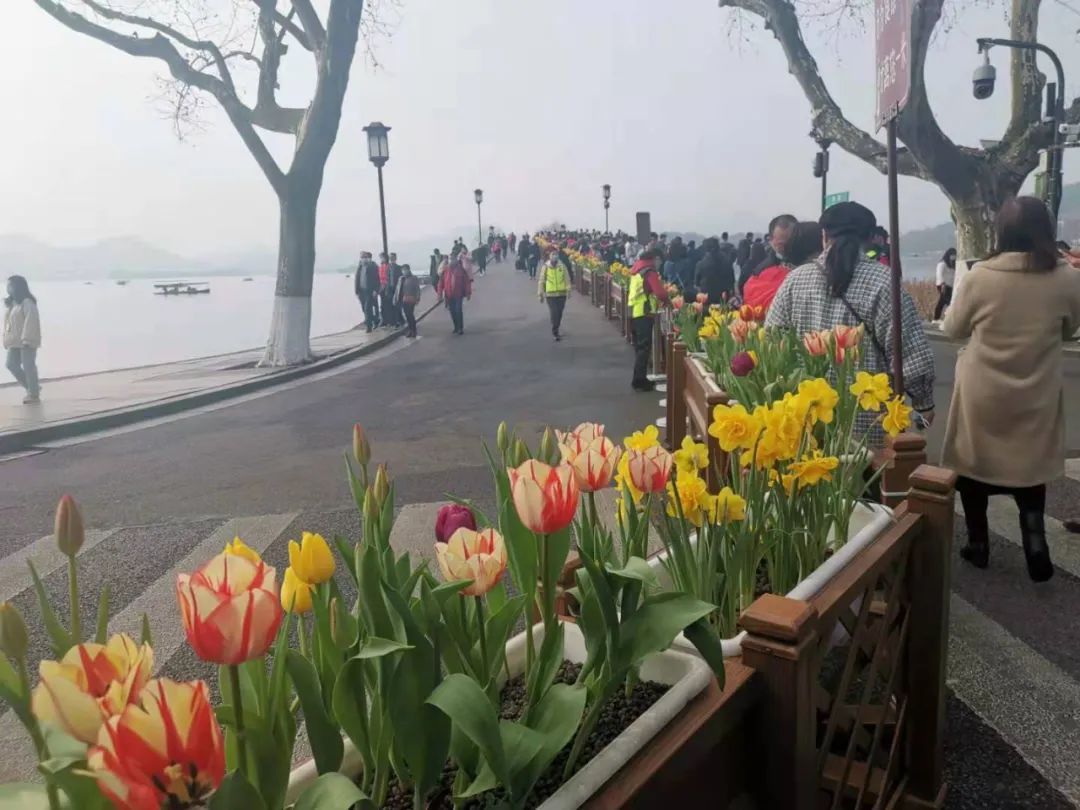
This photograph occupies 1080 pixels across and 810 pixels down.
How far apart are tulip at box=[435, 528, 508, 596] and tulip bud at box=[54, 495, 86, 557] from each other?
0.50m

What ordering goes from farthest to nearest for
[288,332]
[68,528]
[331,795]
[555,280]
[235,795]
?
[555,280] < [288,332] < [68,528] < [331,795] < [235,795]

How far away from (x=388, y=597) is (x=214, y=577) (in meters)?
0.30

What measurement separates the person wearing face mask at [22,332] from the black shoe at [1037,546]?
465 inches

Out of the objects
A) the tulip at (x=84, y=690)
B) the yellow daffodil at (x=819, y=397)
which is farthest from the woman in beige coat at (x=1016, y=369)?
the tulip at (x=84, y=690)

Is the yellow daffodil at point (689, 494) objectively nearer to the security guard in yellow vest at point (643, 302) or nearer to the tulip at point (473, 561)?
the tulip at point (473, 561)

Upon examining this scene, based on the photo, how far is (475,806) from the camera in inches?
50.7

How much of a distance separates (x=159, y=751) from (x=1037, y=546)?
13.6 ft

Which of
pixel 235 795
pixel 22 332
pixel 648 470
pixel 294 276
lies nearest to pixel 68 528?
pixel 235 795

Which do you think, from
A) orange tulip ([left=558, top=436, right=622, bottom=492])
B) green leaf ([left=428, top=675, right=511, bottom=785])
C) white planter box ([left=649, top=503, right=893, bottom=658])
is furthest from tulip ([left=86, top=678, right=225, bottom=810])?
white planter box ([left=649, top=503, right=893, bottom=658])

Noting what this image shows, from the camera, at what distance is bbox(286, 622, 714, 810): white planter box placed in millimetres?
1190

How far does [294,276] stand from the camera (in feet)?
45.2

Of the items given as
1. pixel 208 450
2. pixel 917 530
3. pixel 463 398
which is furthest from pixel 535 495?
pixel 463 398

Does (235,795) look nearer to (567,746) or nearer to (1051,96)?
(567,746)

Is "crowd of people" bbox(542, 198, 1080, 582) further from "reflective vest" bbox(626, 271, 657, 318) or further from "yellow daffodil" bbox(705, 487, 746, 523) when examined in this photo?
"reflective vest" bbox(626, 271, 657, 318)
